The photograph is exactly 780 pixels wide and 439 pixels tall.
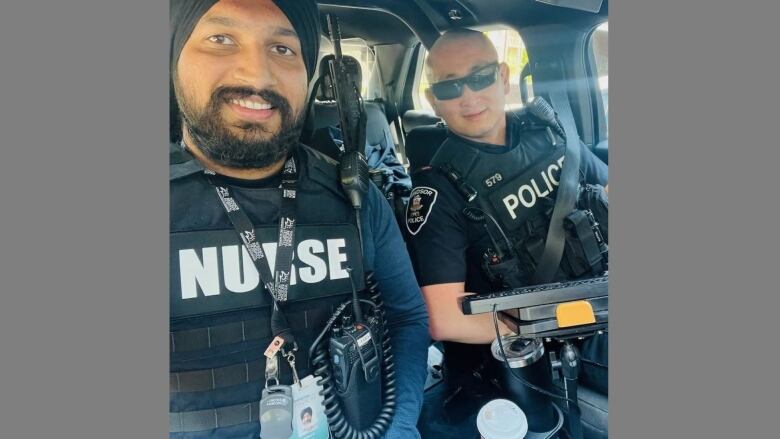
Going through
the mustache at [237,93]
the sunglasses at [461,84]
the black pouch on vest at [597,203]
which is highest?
the sunglasses at [461,84]

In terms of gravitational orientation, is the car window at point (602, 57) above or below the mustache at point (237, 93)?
A: above

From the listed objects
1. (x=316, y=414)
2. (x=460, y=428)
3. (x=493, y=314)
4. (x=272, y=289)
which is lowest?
(x=460, y=428)

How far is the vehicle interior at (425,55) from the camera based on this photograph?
1.82m

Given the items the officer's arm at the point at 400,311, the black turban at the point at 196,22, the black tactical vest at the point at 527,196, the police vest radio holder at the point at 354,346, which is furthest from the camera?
the black tactical vest at the point at 527,196

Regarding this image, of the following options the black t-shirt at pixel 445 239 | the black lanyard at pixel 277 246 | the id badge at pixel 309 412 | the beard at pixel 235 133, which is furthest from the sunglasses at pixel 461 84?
the id badge at pixel 309 412

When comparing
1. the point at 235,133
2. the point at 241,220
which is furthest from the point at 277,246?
the point at 235,133

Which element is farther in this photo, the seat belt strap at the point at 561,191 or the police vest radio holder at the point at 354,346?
the seat belt strap at the point at 561,191

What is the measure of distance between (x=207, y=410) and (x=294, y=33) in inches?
45.6

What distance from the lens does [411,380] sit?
193 cm

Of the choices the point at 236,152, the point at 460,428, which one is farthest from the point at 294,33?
the point at 460,428

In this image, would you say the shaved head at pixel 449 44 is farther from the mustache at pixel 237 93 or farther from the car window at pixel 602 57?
the mustache at pixel 237 93

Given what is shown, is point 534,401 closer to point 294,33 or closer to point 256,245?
point 256,245

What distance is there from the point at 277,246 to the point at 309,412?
0.53 m

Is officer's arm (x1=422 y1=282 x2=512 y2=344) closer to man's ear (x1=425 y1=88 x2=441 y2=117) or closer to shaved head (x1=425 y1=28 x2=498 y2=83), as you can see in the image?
man's ear (x1=425 y1=88 x2=441 y2=117)
